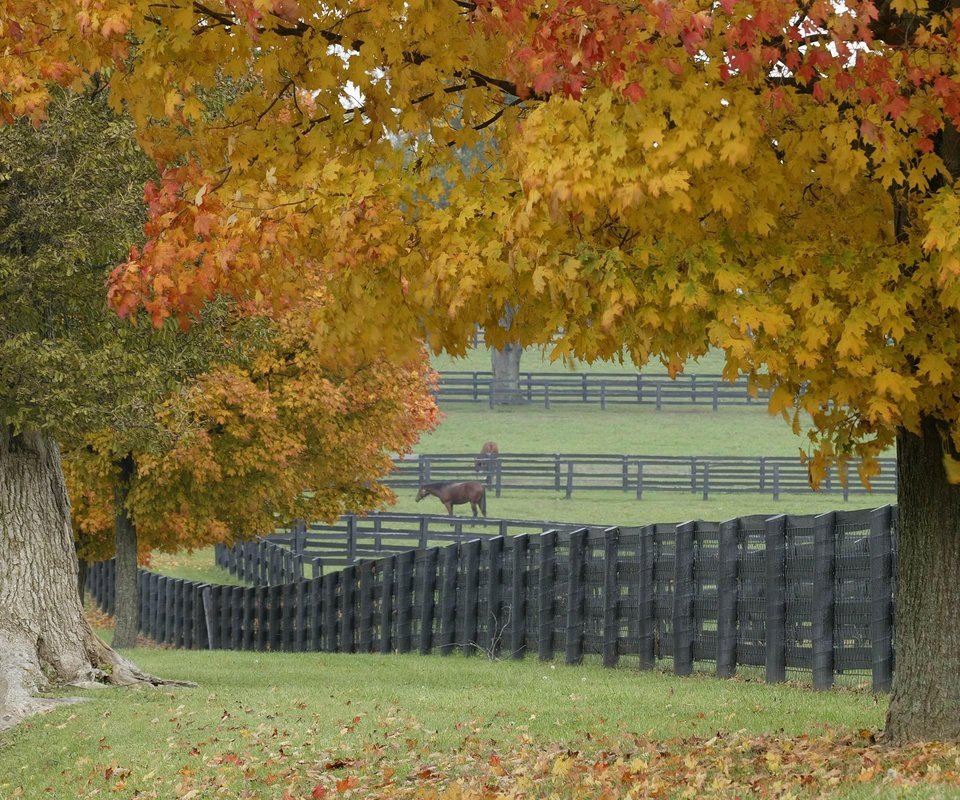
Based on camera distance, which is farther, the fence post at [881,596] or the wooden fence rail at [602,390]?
the wooden fence rail at [602,390]

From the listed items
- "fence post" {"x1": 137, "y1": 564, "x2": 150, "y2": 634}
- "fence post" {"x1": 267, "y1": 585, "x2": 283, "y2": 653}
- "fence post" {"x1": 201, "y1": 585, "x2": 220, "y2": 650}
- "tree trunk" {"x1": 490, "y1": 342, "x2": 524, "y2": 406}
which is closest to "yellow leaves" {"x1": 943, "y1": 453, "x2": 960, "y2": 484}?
"fence post" {"x1": 267, "y1": 585, "x2": 283, "y2": 653}

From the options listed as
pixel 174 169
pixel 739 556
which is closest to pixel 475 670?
pixel 739 556

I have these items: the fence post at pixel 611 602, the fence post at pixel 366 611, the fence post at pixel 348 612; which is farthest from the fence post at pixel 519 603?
the fence post at pixel 348 612

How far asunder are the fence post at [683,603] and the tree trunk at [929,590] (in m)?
6.95

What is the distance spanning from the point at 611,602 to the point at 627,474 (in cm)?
2845

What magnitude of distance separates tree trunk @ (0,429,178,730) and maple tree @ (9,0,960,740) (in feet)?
26.0

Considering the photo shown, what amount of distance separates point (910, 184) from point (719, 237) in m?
0.95

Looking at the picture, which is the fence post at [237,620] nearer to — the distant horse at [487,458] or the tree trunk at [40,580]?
the tree trunk at [40,580]

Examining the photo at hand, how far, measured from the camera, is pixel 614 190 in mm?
6312

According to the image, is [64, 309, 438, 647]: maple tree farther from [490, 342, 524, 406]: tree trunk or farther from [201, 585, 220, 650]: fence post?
[490, 342, 524, 406]: tree trunk

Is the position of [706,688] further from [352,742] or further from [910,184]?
[910,184]

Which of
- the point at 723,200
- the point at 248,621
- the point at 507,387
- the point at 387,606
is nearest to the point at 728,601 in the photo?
the point at 387,606

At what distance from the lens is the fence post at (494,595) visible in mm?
19609

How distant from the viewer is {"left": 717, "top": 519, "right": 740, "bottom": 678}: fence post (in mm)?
14844
